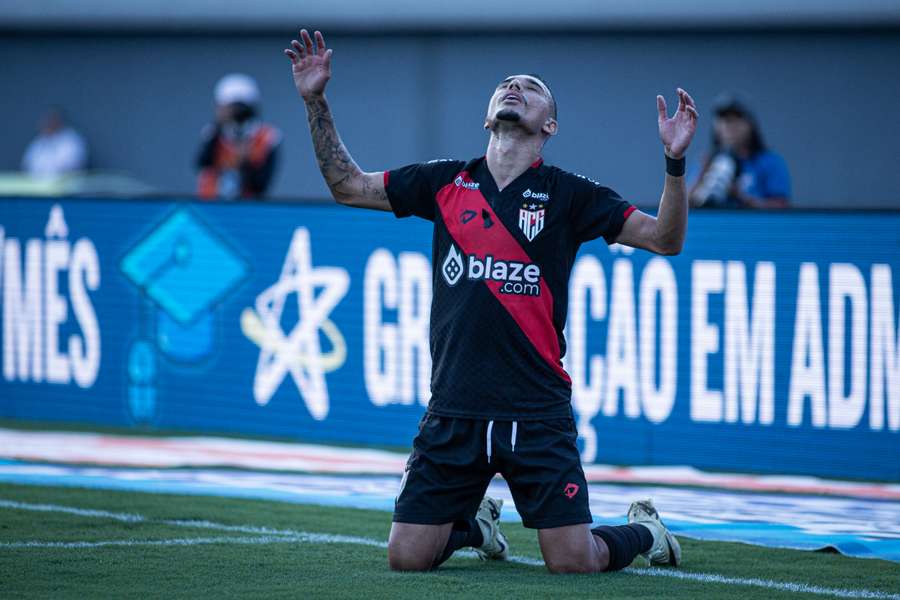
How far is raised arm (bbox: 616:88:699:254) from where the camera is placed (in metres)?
6.21

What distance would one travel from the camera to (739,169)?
11.7 metres

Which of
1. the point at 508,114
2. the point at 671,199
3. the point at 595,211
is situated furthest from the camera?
the point at 595,211

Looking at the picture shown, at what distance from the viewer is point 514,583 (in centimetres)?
653

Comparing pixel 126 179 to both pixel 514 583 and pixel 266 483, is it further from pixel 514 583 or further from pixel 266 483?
pixel 514 583

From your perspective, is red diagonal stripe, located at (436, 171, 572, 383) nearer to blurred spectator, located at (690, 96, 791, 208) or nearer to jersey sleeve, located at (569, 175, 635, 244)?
jersey sleeve, located at (569, 175, 635, 244)

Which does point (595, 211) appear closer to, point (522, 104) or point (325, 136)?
point (522, 104)

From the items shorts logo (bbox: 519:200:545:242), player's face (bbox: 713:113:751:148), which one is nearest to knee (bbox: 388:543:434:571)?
shorts logo (bbox: 519:200:545:242)

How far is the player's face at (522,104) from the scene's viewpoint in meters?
6.62

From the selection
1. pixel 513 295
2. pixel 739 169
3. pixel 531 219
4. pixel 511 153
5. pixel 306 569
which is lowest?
pixel 306 569

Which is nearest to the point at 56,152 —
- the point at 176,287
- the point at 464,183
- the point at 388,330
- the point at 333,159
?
the point at 176,287

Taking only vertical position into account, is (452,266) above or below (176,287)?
below

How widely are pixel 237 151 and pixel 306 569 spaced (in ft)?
23.1

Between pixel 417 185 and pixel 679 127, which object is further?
pixel 417 185

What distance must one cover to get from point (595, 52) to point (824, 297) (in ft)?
31.2
